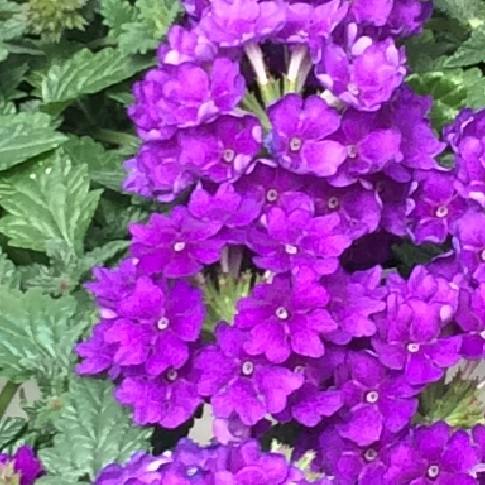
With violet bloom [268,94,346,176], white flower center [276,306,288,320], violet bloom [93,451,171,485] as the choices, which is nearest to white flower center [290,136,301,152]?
violet bloom [268,94,346,176]

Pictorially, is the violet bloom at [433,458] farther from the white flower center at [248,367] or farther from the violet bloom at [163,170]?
the violet bloom at [163,170]

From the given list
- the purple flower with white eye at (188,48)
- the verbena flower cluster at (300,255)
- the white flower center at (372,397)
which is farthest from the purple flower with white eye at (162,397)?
the purple flower with white eye at (188,48)

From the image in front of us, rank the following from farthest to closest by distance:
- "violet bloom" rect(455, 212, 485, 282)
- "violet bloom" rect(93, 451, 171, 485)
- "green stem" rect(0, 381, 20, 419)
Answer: "green stem" rect(0, 381, 20, 419) → "violet bloom" rect(455, 212, 485, 282) → "violet bloom" rect(93, 451, 171, 485)

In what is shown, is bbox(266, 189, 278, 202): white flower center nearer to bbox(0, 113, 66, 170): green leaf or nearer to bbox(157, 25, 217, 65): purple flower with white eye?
bbox(157, 25, 217, 65): purple flower with white eye

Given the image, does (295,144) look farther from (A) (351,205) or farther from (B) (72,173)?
(B) (72,173)

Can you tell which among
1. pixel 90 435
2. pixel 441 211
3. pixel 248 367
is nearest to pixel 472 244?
pixel 441 211
